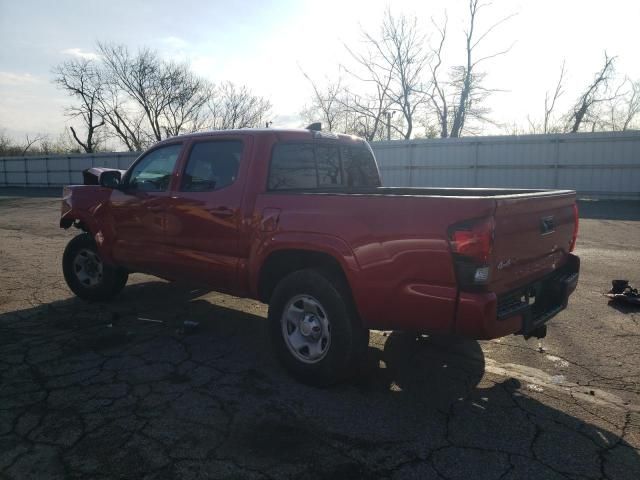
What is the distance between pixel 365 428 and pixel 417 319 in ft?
2.44

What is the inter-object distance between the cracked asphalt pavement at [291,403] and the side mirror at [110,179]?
1.40 m

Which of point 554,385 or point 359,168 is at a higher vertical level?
point 359,168

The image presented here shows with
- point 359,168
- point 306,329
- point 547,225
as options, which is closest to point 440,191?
point 359,168

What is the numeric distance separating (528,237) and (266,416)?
2068mm

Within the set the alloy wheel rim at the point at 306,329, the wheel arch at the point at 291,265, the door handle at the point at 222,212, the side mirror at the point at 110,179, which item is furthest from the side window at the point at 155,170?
the alloy wheel rim at the point at 306,329

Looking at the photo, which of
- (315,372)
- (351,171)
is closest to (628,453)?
(315,372)

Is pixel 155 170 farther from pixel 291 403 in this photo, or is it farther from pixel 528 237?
pixel 528 237

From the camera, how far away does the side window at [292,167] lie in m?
3.98

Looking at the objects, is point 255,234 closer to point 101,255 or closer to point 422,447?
point 422,447

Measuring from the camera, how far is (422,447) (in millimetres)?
2719

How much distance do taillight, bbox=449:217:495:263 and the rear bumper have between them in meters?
0.24

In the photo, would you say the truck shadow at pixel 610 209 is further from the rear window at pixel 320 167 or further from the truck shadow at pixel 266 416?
the truck shadow at pixel 266 416

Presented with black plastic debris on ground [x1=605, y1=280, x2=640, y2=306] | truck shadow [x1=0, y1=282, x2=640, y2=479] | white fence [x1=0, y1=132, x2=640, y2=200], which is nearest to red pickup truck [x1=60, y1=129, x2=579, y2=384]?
truck shadow [x1=0, y1=282, x2=640, y2=479]

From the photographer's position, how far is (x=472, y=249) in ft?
8.91
